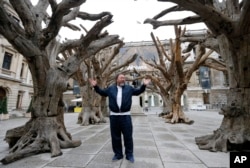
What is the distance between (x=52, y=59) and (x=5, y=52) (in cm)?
1986

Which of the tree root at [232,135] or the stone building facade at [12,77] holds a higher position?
the stone building facade at [12,77]

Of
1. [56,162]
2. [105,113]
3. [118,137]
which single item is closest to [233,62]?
[118,137]

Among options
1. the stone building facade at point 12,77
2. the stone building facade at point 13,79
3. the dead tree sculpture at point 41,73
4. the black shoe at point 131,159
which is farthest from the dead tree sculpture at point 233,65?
the stone building facade at point 13,79

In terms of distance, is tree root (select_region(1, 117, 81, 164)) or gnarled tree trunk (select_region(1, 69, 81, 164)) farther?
gnarled tree trunk (select_region(1, 69, 81, 164))

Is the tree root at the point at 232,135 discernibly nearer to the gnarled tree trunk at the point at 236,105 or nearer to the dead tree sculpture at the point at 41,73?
the gnarled tree trunk at the point at 236,105

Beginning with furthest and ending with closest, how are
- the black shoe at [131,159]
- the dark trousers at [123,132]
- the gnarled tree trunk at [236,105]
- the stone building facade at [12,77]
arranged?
the stone building facade at [12,77], the gnarled tree trunk at [236,105], the dark trousers at [123,132], the black shoe at [131,159]

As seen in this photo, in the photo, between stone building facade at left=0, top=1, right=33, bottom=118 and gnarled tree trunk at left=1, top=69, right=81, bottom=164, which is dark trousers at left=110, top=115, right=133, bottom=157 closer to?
gnarled tree trunk at left=1, top=69, right=81, bottom=164

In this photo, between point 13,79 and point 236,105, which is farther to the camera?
point 13,79

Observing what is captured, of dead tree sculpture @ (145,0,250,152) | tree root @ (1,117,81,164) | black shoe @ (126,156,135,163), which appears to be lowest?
black shoe @ (126,156,135,163)

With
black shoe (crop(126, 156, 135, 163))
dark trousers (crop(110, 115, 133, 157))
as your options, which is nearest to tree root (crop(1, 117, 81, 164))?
dark trousers (crop(110, 115, 133, 157))

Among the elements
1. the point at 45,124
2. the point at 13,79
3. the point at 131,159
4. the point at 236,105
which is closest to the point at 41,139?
the point at 45,124

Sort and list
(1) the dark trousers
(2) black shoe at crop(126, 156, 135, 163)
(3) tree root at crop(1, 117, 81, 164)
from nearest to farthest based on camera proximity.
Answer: (2) black shoe at crop(126, 156, 135, 163), (1) the dark trousers, (3) tree root at crop(1, 117, 81, 164)

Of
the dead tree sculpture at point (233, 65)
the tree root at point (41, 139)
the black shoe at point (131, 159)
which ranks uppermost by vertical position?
the dead tree sculpture at point (233, 65)

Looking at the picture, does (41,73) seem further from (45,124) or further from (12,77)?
(12,77)
